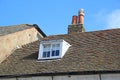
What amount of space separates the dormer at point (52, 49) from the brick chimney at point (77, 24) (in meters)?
3.85

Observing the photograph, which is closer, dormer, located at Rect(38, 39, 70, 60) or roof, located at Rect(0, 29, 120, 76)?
roof, located at Rect(0, 29, 120, 76)

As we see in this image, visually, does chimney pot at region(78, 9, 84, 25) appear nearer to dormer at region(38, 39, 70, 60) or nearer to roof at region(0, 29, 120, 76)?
roof at region(0, 29, 120, 76)

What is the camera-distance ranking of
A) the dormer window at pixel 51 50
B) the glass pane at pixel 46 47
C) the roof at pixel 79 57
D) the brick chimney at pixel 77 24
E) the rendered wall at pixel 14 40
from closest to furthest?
1. the roof at pixel 79 57
2. the dormer window at pixel 51 50
3. the glass pane at pixel 46 47
4. the rendered wall at pixel 14 40
5. the brick chimney at pixel 77 24

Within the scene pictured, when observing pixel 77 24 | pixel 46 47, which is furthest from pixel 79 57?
pixel 77 24

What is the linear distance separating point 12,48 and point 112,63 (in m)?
7.81

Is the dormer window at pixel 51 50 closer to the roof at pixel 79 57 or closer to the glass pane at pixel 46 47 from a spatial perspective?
the glass pane at pixel 46 47

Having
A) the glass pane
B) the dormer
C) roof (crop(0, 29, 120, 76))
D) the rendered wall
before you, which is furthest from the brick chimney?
the glass pane

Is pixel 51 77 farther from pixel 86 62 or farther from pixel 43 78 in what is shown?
pixel 86 62

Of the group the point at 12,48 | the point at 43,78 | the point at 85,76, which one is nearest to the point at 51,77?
the point at 43,78

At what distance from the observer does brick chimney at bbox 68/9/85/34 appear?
21.5 metres

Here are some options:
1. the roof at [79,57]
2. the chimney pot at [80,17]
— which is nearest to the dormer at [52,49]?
the roof at [79,57]

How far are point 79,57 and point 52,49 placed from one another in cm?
205

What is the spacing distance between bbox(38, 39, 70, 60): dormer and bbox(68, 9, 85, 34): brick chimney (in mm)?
A: 3846

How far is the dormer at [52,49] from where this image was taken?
56.6 ft
